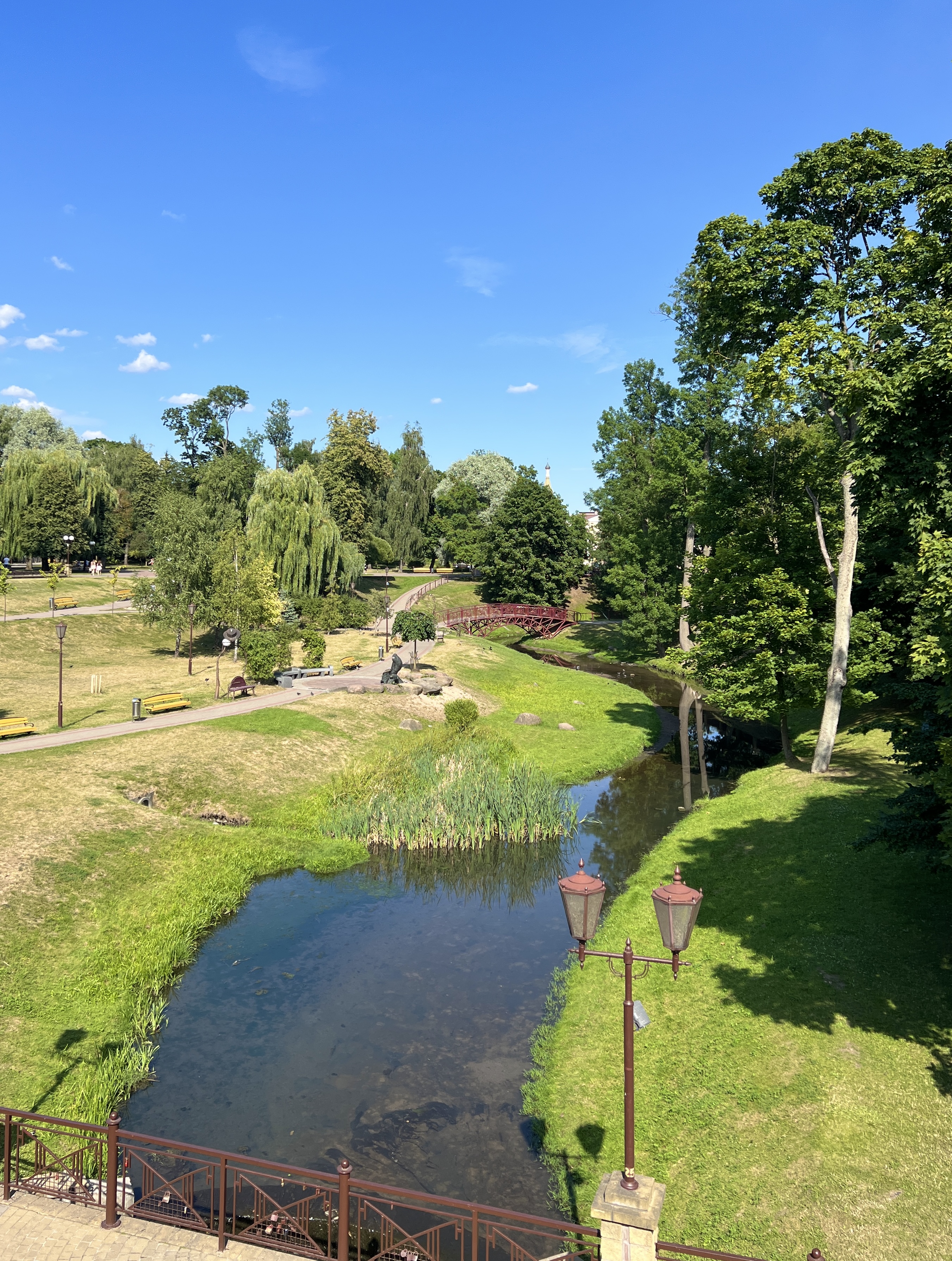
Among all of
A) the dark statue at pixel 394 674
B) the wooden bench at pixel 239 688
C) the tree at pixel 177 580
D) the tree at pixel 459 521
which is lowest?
the wooden bench at pixel 239 688

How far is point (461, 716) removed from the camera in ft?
118

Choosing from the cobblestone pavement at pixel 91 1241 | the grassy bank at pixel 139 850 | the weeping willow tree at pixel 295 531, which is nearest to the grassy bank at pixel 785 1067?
the cobblestone pavement at pixel 91 1241

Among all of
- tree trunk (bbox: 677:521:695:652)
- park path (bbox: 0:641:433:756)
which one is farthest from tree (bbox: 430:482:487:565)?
park path (bbox: 0:641:433:756)

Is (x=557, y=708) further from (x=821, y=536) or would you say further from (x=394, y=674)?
(x=821, y=536)

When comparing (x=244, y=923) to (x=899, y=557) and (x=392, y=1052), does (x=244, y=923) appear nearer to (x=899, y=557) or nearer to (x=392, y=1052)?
(x=392, y=1052)

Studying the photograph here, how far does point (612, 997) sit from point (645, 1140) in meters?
4.12

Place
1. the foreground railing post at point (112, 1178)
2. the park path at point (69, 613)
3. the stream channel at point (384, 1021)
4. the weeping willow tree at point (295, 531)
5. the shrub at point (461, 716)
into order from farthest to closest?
the weeping willow tree at point (295, 531)
the park path at point (69, 613)
the shrub at point (461, 716)
the stream channel at point (384, 1021)
the foreground railing post at point (112, 1178)

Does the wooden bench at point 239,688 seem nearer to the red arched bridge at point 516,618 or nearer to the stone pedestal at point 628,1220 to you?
the red arched bridge at point 516,618

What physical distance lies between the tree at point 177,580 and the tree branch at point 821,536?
32.9m

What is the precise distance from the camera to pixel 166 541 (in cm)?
4625

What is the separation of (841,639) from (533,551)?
48.6 m

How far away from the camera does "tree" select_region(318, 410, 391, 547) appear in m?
76.1

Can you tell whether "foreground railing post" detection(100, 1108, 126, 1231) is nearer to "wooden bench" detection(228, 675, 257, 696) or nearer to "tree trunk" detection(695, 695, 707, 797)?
"tree trunk" detection(695, 695, 707, 797)

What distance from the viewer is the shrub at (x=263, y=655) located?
39.4m
